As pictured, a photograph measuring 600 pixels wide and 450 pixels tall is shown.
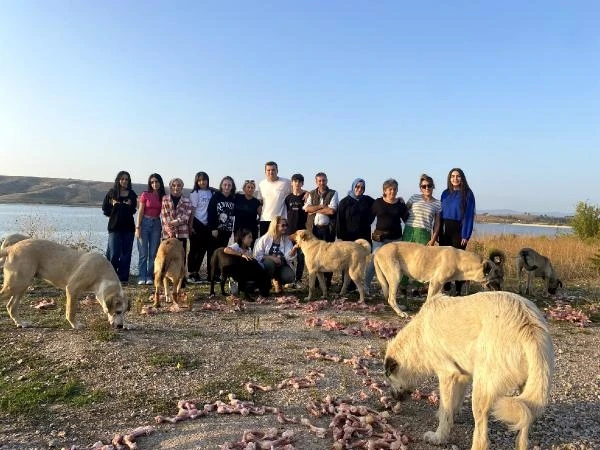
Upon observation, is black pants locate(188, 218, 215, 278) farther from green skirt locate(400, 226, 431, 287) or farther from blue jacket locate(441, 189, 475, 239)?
blue jacket locate(441, 189, 475, 239)

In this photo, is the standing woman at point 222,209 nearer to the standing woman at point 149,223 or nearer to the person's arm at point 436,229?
the standing woman at point 149,223

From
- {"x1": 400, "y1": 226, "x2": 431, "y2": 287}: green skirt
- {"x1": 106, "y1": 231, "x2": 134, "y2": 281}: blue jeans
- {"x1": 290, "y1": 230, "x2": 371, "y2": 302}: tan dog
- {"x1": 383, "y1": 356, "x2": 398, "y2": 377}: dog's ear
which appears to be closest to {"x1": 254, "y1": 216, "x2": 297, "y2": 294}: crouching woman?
{"x1": 290, "y1": 230, "x2": 371, "y2": 302}: tan dog

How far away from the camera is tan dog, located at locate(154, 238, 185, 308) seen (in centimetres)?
829

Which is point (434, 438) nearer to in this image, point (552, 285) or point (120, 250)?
point (120, 250)

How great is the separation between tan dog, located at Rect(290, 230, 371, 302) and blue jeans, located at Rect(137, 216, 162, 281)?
3.34 meters

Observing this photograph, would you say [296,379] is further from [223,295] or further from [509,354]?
[223,295]

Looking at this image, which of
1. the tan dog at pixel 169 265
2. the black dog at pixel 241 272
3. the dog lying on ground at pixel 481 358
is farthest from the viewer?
the black dog at pixel 241 272

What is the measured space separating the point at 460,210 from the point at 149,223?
6585 millimetres

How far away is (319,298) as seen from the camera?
31.8ft

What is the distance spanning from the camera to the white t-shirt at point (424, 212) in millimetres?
9406

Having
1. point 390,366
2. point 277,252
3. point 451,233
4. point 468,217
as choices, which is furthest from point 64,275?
point 468,217

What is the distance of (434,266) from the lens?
8703mm

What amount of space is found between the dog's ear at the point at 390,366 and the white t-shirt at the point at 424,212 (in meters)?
5.42

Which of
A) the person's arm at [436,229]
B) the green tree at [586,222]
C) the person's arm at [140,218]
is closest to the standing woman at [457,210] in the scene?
the person's arm at [436,229]
